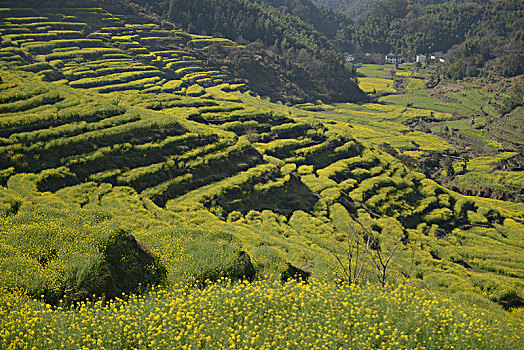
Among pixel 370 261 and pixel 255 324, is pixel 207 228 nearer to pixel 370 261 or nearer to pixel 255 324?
pixel 255 324

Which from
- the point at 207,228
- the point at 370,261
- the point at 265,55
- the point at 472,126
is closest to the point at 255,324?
the point at 207,228

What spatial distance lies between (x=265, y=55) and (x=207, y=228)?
12524 cm

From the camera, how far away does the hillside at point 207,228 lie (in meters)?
11.8

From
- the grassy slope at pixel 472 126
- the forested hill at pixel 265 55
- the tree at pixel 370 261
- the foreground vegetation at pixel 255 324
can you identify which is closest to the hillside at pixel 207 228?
the foreground vegetation at pixel 255 324

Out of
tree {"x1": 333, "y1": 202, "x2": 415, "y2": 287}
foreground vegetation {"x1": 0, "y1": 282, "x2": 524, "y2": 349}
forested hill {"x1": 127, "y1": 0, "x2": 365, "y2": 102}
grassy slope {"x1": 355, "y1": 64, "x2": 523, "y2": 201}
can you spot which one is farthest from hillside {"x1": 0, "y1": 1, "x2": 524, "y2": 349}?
forested hill {"x1": 127, "y1": 0, "x2": 365, "y2": 102}

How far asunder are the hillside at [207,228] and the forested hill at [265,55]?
36264 mm

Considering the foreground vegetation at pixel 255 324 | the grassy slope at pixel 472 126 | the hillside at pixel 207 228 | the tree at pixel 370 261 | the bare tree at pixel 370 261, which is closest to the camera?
the foreground vegetation at pixel 255 324

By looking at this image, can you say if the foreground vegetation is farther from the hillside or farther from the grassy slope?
the grassy slope

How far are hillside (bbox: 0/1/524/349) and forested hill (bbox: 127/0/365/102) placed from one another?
119 ft

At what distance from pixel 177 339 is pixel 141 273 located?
6727 mm

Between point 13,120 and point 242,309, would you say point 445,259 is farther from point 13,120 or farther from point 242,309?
point 13,120

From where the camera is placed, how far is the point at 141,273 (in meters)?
16.3

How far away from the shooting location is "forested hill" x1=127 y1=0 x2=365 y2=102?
128m

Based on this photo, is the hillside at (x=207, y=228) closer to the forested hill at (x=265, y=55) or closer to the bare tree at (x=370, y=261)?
the bare tree at (x=370, y=261)
